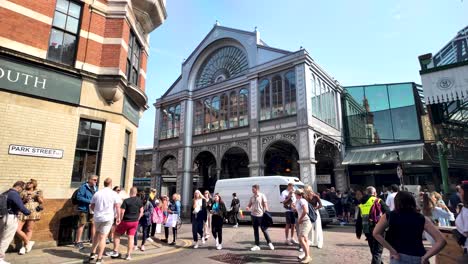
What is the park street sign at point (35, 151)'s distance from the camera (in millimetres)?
6957

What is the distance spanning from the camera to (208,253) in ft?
24.1

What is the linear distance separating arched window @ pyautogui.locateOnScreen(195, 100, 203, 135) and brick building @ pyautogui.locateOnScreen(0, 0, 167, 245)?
16.3 metres

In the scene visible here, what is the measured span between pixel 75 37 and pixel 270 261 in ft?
29.7

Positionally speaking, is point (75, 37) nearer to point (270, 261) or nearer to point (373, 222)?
point (270, 261)

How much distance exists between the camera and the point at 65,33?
8461 mm

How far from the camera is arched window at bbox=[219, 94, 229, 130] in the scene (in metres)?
24.5

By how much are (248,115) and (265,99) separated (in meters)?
2.03

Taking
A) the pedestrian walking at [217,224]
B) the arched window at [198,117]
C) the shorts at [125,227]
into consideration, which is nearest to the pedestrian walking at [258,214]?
the pedestrian walking at [217,224]

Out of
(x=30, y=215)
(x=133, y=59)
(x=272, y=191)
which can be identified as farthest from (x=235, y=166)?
(x=30, y=215)

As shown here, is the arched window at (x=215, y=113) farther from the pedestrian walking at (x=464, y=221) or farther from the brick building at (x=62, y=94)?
the pedestrian walking at (x=464, y=221)

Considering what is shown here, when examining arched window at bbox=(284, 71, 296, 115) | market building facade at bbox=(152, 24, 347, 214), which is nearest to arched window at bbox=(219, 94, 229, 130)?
market building facade at bbox=(152, 24, 347, 214)

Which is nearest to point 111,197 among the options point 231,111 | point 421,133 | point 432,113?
point 432,113

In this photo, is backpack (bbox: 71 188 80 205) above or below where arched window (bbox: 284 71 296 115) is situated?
below

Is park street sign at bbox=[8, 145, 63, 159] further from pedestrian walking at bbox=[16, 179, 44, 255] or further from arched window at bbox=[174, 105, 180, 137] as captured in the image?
arched window at bbox=[174, 105, 180, 137]
